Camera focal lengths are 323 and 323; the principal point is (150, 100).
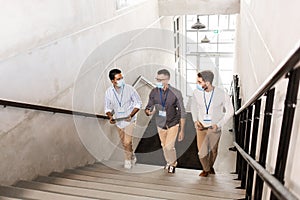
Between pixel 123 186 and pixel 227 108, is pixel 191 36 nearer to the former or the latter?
pixel 227 108

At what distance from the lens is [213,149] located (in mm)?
3877

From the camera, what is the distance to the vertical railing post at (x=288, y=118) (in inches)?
52.8

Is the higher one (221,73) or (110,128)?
(221,73)

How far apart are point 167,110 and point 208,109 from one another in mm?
559

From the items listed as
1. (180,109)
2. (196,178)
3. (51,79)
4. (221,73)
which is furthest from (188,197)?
(221,73)

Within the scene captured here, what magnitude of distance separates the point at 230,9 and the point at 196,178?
5.20 metres

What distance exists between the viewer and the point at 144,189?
3102 millimetres

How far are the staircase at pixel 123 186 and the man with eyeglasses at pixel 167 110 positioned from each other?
379 mm

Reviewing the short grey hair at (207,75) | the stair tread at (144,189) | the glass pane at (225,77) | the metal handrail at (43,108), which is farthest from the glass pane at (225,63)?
the stair tread at (144,189)

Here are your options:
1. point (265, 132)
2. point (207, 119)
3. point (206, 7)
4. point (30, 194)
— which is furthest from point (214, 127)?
point (206, 7)

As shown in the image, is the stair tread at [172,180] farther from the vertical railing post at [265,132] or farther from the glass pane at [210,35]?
the glass pane at [210,35]

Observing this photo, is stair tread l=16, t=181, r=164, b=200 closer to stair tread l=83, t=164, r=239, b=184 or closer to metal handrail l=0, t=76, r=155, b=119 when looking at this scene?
metal handrail l=0, t=76, r=155, b=119

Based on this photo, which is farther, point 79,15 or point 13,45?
point 79,15

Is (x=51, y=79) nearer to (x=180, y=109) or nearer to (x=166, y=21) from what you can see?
(x=180, y=109)
